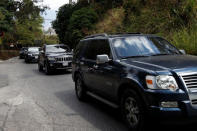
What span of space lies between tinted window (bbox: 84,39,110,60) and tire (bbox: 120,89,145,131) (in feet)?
4.48

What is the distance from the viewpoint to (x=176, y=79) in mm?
4570

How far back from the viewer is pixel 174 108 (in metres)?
4.46

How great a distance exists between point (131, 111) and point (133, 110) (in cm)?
7

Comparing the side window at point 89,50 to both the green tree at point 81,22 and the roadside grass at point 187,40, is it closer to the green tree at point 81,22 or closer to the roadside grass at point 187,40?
the roadside grass at point 187,40

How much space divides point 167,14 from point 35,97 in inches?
407

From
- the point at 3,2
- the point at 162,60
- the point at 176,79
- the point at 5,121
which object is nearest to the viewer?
the point at 176,79

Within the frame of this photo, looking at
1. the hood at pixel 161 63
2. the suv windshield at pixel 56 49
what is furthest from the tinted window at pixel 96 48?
the suv windshield at pixel 56 49

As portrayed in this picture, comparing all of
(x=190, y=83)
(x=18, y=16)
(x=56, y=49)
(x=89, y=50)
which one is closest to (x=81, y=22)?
(x=56, y=49)

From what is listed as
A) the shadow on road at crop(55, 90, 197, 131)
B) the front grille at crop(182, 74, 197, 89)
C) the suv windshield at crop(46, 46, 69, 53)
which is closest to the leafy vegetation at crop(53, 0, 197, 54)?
the suv windshield at crop(46, 46, 69, 53)

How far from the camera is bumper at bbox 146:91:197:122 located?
443 centimetres

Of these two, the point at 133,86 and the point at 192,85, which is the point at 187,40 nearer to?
the point at 133,86

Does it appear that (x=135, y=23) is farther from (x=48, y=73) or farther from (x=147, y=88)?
(x=147, y=88)

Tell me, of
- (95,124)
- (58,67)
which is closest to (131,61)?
(95,124)

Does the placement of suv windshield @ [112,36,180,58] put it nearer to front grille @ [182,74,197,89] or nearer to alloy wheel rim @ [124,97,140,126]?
alloy wheel rim @ [124,97,140,126]
